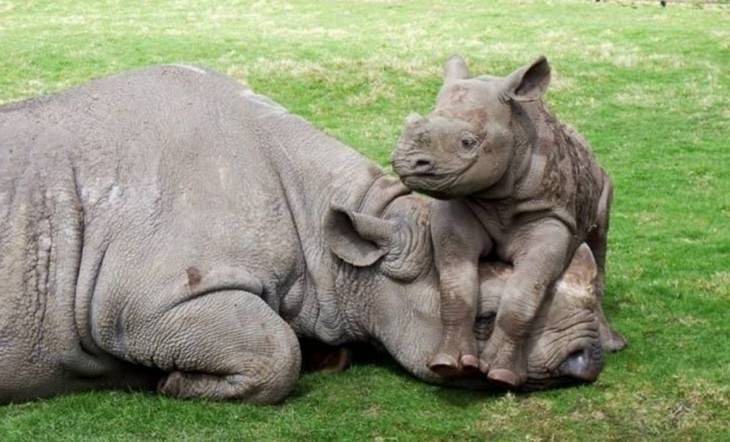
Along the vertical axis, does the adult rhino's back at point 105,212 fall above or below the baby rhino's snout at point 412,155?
below

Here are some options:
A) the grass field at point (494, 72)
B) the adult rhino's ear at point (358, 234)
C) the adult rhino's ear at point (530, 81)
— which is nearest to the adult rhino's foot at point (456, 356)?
the grass field at point (494, 72)

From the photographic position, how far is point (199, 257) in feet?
24.7

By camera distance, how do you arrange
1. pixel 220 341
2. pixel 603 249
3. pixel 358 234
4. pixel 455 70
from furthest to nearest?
pixel 603 249
pixel 358 234
pixel 455 70
pixel 220 341

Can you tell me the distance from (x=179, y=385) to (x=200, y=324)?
427 millimetres

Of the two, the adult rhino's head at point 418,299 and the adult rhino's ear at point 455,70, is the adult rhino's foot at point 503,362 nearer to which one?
the adult rhino's head at point 418,299

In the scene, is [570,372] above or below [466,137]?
below

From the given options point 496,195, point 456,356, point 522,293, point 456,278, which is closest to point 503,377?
point 456,356

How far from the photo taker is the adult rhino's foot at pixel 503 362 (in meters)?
7.31

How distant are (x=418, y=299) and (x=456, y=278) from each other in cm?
36

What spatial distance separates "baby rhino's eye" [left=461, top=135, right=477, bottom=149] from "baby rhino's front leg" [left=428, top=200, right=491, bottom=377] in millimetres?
490

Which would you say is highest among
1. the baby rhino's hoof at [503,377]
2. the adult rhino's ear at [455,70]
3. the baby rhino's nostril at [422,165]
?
the adult rhino's ear at [455,70]

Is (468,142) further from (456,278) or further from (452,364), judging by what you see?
(452,364)

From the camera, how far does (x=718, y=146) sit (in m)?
16.3

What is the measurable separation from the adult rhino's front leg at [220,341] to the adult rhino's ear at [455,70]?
5.32 feet
